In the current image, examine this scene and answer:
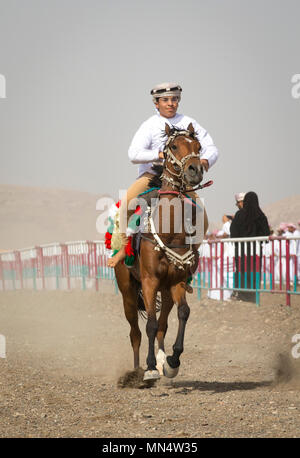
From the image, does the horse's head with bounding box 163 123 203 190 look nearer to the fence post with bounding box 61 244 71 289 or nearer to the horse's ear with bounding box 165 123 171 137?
the horse's ear with bounding box 165 123 171 137

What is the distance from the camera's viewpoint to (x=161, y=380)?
950cm

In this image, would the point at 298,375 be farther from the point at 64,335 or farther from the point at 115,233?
the point at 64,335

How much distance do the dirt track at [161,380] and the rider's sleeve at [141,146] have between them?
2602 mm

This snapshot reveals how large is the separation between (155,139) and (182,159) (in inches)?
44.6

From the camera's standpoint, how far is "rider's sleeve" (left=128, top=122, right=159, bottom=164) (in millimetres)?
8875

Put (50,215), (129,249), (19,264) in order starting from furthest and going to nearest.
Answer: (50,215) → (19,264) → (129,249)

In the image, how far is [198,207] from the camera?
336 inches

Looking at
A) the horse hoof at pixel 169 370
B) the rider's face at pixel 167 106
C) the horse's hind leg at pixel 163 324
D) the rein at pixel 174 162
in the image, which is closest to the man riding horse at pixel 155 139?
the rider's face at pixel 167 106

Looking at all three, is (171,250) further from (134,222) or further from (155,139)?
(155,139)

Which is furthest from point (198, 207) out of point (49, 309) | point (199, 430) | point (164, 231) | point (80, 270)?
Answer: point (80, 270)

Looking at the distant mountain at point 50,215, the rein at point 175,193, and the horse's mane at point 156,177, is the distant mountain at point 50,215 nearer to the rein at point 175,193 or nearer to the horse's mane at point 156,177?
the horse's mane at point 156,177

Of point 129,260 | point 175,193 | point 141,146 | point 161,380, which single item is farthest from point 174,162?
point 161,380

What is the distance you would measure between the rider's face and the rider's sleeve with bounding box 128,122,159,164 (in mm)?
250

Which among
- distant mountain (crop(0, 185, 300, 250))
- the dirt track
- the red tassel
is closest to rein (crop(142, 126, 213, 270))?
the red tassel
